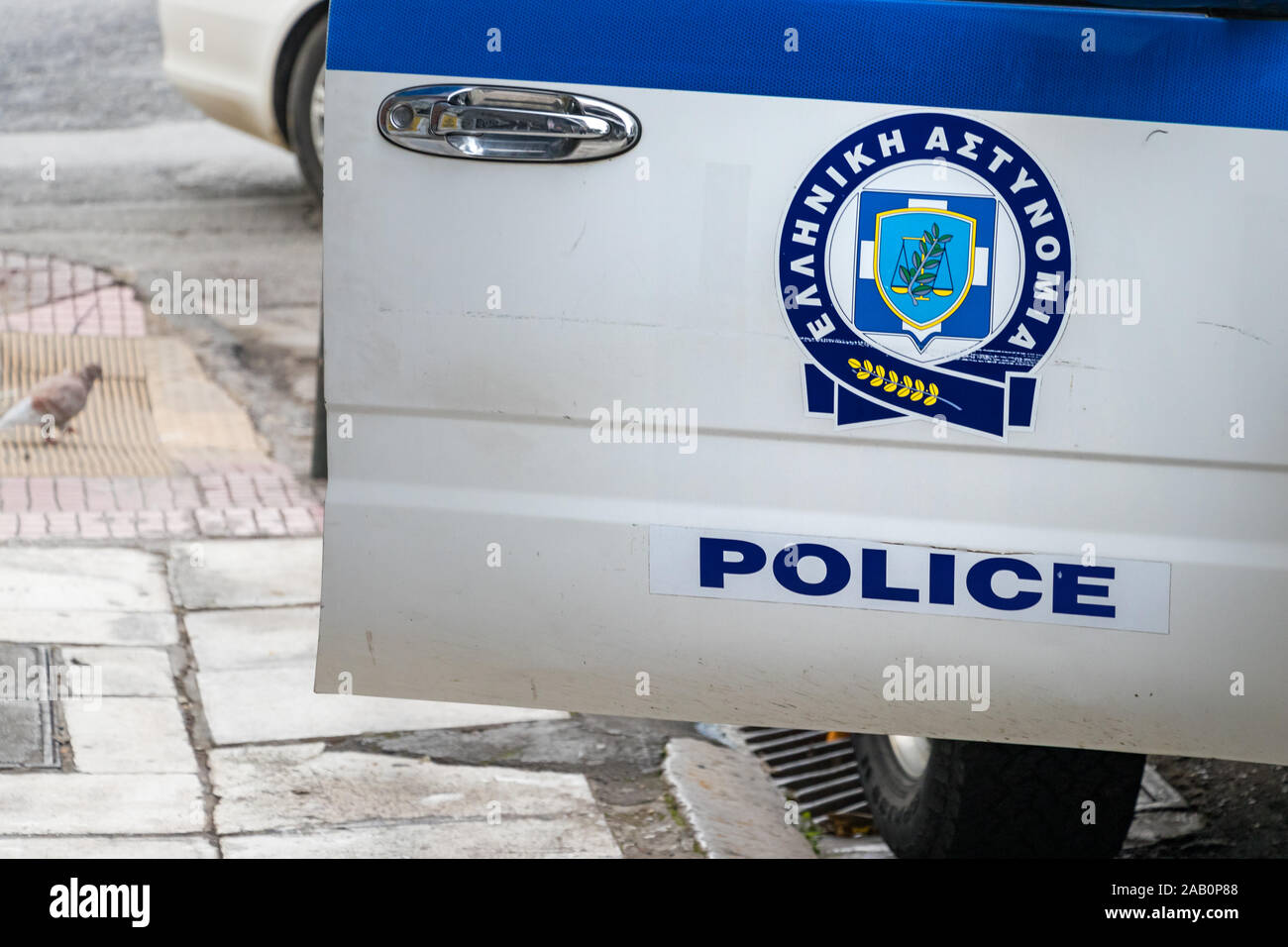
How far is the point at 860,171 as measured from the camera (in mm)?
2176

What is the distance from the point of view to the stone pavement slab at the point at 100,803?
10.5ft

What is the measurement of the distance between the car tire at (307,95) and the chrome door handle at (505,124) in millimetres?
5060

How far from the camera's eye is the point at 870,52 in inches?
85.4

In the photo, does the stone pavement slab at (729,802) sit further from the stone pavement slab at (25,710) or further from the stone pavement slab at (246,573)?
the stone pavement slab at (25,710)

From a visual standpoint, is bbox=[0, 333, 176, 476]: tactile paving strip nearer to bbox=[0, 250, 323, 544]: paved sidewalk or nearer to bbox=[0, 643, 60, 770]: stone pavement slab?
A: bbox=[0, 250, 323, 544]: paved sidewalk

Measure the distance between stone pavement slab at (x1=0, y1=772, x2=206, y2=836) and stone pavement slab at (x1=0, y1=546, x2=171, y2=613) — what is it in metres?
1.02

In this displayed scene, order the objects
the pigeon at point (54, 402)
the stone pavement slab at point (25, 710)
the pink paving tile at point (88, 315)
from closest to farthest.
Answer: the stone pavement slab at point (25, 710)
the pigeon at point (54, 402)
the pink paving tile at point (88, 315)

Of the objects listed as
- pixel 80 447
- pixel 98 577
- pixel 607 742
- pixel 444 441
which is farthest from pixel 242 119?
pixel 444 441

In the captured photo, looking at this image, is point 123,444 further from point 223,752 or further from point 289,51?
point 223,752

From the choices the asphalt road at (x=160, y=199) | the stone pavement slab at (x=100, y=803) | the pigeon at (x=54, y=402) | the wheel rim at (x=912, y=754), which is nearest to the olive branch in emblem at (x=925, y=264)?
the wheel rim at (x=912, y=754)

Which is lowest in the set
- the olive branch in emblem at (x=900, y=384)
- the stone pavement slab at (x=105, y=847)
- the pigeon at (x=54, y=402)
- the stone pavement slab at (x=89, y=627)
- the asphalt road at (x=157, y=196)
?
the stone pavement slab at (x=105, y=847)

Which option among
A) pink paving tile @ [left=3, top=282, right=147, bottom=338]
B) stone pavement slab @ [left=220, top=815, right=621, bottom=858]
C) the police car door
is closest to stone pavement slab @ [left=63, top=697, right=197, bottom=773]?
stone pavement slab @ [left=220, top=815, right=621, bottom=858]

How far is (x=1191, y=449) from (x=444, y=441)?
1.14 meters

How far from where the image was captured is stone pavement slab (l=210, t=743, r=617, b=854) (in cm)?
335
